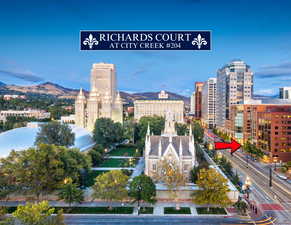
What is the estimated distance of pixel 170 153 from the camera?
5066cm

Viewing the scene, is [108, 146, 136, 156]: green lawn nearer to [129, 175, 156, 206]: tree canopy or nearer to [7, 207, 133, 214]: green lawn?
[129, 175, 156, 206]: tree canopy

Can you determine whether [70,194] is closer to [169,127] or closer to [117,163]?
[169,127]

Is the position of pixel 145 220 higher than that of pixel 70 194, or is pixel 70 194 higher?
pixel 70 194

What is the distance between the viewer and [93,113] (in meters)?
128

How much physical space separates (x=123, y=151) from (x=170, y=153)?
4287 centimetres

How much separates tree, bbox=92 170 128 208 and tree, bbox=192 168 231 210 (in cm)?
1258

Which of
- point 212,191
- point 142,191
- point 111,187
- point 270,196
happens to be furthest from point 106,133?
point 270,196

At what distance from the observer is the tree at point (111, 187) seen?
129ft

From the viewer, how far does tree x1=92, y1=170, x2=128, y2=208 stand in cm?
3928

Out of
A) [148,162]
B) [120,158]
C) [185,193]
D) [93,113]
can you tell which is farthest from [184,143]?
[93,113]

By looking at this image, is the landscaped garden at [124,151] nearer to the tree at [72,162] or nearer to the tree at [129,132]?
the tree at [129,132]

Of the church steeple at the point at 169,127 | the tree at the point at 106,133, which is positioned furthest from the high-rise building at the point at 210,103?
the church steeple at the point at 169,127

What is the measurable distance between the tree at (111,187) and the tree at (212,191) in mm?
12576

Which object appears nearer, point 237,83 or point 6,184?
point 6,184
